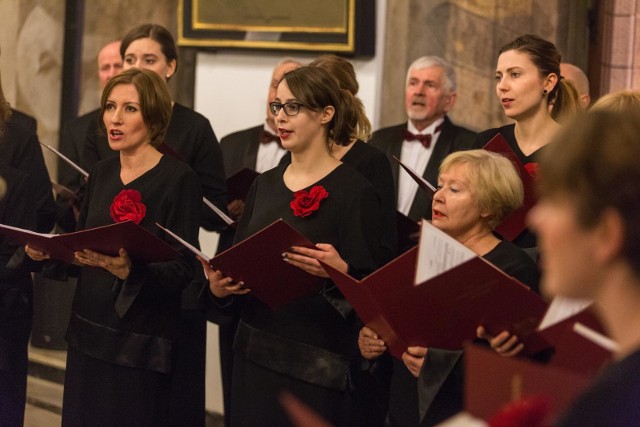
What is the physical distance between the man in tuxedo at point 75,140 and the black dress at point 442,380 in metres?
2.13

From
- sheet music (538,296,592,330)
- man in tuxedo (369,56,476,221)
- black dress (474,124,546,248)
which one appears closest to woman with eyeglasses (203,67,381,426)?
black dress (474,124,546,248)

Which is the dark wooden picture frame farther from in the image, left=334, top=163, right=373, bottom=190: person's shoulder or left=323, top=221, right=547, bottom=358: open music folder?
left=323, top=221, right=547, bottom=358: open music folder

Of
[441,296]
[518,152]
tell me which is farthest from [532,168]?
[441,296]

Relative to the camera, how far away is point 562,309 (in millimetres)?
2475

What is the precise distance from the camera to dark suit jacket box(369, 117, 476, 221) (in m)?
5.25

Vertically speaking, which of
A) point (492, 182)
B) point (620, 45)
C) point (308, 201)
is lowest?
point (308, 201)

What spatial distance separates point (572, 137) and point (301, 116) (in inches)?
89.4

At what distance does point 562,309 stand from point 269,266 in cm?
118

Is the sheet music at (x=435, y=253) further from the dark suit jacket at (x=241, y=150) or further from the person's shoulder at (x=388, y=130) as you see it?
the dark suit jacket at (x=241, y=150)

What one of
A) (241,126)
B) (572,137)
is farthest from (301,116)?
(241,126)

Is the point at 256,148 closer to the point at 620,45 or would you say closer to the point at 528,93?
the point at 528,93

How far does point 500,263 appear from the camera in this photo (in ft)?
10.5

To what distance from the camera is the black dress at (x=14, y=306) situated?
4.20 m

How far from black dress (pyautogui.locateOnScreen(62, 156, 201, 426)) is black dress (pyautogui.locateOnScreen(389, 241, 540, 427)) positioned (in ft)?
3.01
